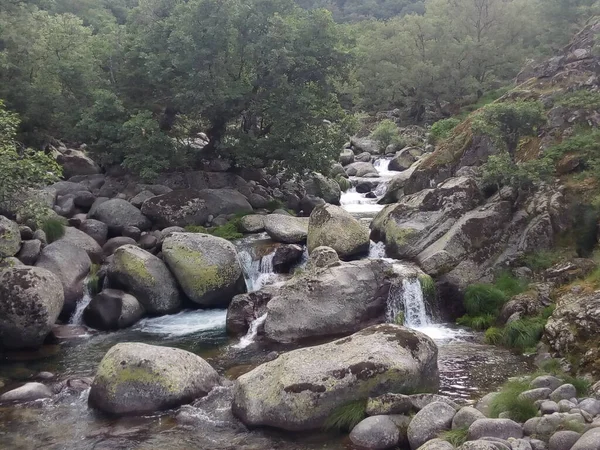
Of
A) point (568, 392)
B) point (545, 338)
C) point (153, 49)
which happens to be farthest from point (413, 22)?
point (568, 392)

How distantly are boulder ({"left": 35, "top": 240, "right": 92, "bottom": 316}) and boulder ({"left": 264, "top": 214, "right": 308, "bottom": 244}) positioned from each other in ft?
23.0

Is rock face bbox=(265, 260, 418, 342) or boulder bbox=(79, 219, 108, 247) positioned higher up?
boulder bbox=(79, 219, 108, 247)

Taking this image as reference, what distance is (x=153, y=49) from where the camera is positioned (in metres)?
29.6

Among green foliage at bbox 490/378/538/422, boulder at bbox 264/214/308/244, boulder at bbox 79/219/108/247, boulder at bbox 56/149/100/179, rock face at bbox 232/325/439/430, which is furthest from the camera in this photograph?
boulder at bbox 56/149/100/179

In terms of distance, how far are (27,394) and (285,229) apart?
12252 mm

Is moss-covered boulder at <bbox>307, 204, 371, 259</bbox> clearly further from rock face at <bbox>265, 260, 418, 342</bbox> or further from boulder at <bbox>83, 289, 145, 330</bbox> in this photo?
boulder at <bbox>83, 289, 145, 330</bbox>

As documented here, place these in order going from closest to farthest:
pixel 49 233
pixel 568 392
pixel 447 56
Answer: pixel 568 392 → pixel 49 233 → pixel 447 56

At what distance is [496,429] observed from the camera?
384 inches

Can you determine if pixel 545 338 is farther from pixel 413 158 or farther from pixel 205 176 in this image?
pixel 413 158

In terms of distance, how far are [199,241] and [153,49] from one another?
42.5 feet

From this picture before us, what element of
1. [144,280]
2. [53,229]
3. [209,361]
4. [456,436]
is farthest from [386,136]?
[456,436]

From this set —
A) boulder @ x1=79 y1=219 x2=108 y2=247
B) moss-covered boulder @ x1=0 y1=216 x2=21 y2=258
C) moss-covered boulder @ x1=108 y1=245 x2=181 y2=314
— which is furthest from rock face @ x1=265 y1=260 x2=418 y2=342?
boulder @ x1=79 y1=219 x2=108 y2=247

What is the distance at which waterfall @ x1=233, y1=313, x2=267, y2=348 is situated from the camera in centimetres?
1766

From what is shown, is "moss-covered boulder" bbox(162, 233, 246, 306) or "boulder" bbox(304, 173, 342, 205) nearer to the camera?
"moss-covered boulder" bbox(162, 233, 246, 306)
